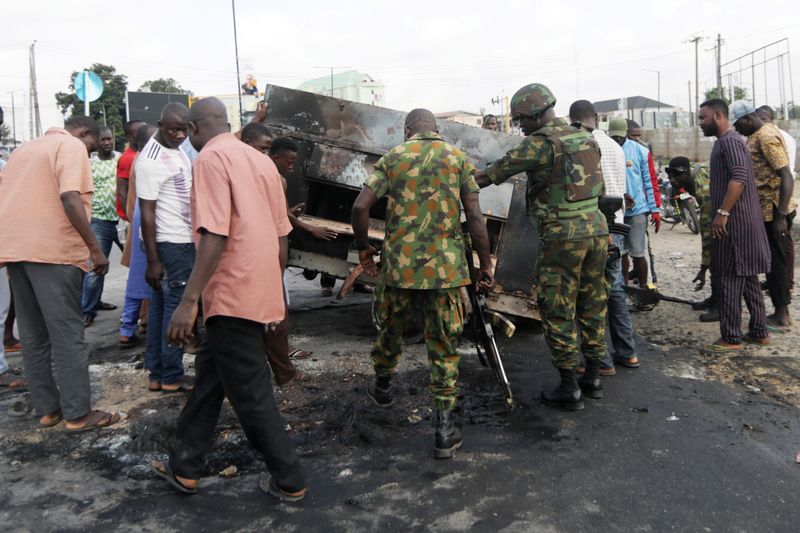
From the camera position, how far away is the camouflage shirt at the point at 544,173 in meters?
3.64

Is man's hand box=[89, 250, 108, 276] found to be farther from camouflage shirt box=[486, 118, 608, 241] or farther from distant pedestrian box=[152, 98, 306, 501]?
camouflage shirt box=[486, 118, 608, 241]

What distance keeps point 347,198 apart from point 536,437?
10.8 feet

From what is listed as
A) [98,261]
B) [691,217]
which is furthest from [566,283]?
[691,217]

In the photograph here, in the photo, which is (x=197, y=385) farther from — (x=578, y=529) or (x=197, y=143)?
(x=578, y=529)

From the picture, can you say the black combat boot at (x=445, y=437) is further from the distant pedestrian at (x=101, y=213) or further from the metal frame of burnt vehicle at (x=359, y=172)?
the distant pedestrian at (x=101, y=213)

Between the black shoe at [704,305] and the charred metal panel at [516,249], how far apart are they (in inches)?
78.1

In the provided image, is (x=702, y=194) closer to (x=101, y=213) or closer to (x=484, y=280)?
(x=484, y=280)

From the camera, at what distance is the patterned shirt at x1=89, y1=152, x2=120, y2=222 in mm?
5762

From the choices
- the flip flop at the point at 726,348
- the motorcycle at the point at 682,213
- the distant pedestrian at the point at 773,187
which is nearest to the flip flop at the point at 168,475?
the flip flop at the point at 726,348

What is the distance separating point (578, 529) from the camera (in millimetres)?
2473

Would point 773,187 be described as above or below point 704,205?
above

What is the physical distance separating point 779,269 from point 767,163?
2.89 feet

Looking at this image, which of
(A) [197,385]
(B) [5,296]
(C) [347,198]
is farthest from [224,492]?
(C) [347,198]

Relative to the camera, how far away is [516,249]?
190 inches
